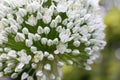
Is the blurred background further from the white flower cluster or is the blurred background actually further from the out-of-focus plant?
the white flower cluster

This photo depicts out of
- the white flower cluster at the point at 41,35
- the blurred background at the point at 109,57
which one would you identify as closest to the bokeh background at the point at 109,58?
the blurred background at the point at 109,57

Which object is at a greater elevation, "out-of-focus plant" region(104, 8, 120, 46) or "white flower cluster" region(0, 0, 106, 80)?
"out-of-focus plant" region(104, 8, 120, 46)

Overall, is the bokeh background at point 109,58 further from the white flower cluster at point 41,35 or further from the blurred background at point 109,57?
the white flower cluster at point 41,35

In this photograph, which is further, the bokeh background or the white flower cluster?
the bokeh background

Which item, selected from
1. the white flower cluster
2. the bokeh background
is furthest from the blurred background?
the white flower cluster

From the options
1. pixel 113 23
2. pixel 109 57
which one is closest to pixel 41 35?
pixel 113 23

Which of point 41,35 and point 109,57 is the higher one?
point 109,57

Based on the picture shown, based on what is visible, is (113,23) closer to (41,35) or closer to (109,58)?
(109,58)
